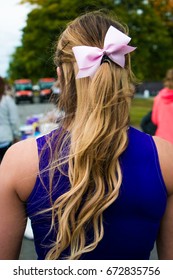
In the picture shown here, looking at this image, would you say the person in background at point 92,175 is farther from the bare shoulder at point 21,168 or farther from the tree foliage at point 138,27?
the tree foliage at point 138,27

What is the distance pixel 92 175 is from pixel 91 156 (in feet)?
0.22

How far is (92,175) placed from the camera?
1699 mm

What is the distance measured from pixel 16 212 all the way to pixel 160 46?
95.0ft

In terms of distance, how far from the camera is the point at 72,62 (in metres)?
1.79

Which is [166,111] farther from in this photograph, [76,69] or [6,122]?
[76,69]

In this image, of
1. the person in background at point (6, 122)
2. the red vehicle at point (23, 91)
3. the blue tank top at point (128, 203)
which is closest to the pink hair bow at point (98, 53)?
the blue tank top at point (128, 203)

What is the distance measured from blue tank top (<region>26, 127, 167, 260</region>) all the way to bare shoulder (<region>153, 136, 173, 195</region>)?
2cm

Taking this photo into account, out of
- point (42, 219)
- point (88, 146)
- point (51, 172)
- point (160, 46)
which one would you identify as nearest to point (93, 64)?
point (88, 146)

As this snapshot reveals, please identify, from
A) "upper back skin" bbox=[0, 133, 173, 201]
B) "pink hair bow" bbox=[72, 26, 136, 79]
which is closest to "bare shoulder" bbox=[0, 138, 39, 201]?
"upper back skin" bbox=[0, 133, 173, 201]

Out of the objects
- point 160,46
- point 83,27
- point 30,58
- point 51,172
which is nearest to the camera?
point 51,172

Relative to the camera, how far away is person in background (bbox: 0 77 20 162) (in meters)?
5.86

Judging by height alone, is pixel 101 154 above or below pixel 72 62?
below

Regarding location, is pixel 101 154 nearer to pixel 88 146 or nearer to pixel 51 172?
pixel 88 146

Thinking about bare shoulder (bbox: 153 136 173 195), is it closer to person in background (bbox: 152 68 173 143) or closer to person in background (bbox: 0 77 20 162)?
person in background (bbox: 152 68 173 143)
